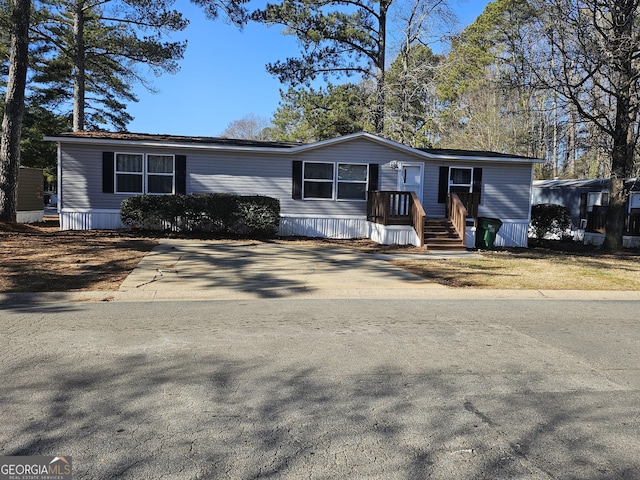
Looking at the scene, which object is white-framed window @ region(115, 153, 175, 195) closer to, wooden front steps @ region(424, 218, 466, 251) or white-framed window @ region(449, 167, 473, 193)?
wooden front steps @ region(424, 218, 466, 251)

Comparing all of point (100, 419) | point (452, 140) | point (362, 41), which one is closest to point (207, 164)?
point (362, 41)

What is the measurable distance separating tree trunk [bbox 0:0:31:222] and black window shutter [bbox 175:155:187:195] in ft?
16.5

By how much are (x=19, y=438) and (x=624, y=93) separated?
62.7 ft

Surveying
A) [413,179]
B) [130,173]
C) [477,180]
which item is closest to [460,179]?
[477,180]

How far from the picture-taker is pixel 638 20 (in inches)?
654

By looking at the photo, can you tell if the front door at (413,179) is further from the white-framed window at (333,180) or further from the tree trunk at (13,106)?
the tree trunk at (13,106)

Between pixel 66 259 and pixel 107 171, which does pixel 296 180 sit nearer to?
pixel 107 171

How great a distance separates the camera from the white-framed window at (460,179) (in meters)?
18.8

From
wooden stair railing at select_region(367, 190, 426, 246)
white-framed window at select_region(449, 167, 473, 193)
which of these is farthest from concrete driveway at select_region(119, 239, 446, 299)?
white-framed window at select_region(449, 167, 473, 193)

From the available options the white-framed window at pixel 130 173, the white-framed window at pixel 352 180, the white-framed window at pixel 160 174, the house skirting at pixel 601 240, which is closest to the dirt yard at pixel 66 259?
the white-framed window at pixel 130 173

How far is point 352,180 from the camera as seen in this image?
18.3 m

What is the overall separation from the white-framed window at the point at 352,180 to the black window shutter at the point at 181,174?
5.61 meters

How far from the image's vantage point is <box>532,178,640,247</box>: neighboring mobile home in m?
20.8

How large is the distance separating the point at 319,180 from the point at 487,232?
627cm
